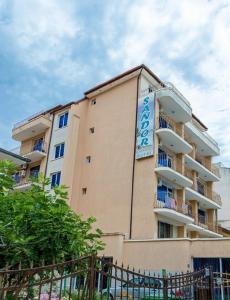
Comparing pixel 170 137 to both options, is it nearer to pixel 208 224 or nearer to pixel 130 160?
pixel 130 160

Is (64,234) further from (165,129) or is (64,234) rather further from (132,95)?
(132,95)

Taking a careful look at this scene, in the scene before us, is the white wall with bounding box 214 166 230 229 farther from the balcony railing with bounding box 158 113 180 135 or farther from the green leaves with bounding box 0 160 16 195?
the green leaves with bounding box 0 160 16 195

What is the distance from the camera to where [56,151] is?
30719 millimetres

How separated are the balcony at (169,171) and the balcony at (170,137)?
0.90 metres

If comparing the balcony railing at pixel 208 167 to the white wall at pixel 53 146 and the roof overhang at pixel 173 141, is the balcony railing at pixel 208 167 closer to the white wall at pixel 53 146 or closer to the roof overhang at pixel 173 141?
the roof overhang at pixel 173 141

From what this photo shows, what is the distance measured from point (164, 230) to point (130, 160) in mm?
5697

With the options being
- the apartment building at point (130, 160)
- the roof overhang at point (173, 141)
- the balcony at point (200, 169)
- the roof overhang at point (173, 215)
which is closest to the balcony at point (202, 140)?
the apartment building at point (130, 160)

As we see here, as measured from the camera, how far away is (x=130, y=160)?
87.9ft

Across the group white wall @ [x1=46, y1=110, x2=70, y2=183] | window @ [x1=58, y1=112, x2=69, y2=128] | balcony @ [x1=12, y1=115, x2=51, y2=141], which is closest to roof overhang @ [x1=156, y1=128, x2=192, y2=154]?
white wall @ [x1=46, y1=110, x2=70, y2=183]

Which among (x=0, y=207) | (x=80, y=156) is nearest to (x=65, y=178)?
(x=80, y=156)

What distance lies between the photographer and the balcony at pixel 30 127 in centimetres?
3209

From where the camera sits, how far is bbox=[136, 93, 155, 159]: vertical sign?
2608cm

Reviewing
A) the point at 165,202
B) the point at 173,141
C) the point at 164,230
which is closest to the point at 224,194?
the point at 173,141

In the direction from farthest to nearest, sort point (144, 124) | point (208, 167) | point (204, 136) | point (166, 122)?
point (208, 167) < point (204, 136) < point (166, 122) < point (144, 124)
